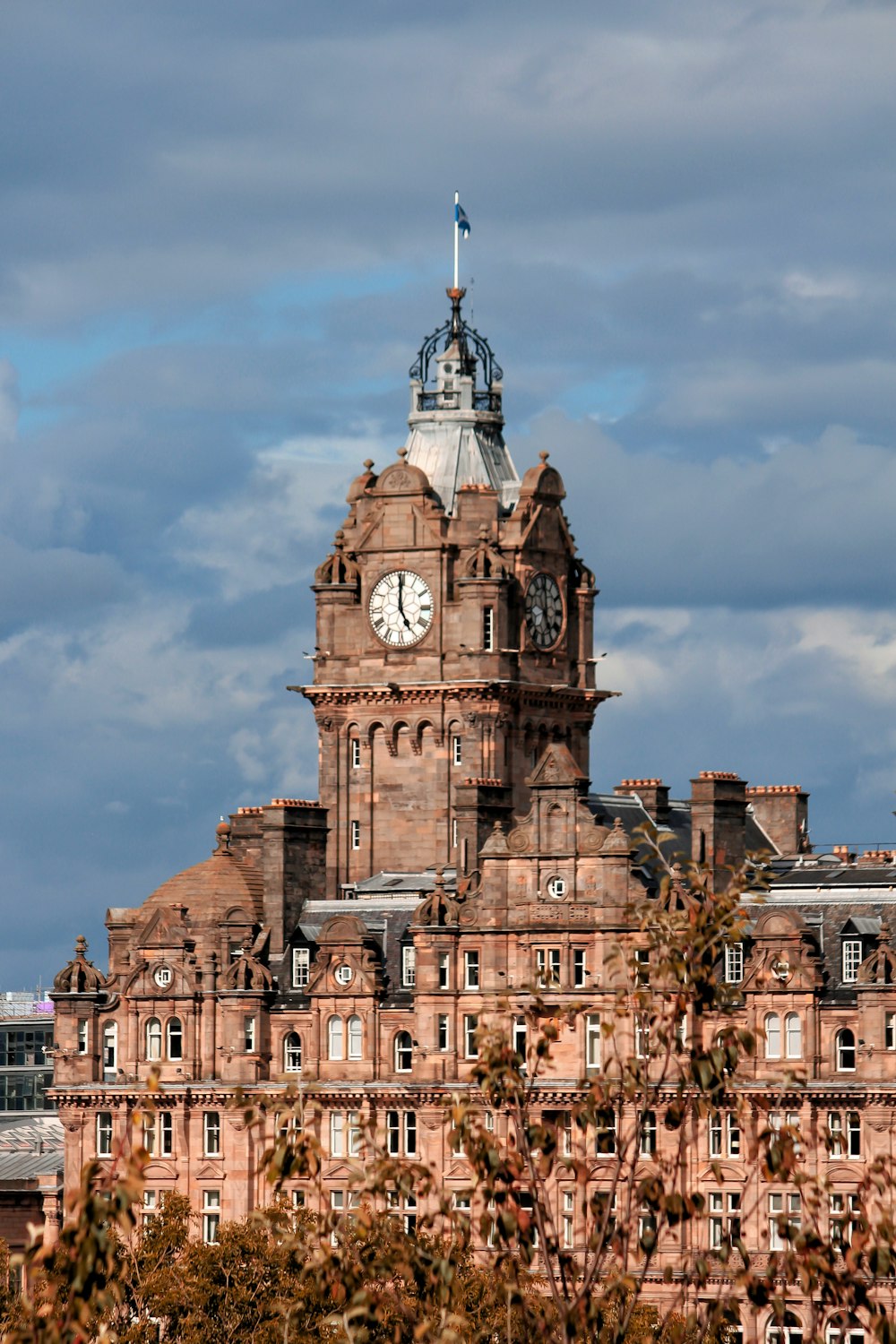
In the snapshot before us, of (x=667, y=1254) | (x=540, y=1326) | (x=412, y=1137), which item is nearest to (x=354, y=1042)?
(x=412, y=1137)

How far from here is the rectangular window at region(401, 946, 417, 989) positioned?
176625 mm

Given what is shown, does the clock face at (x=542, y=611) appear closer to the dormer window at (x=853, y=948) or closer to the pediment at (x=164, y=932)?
the pediment at (x=164, y=932)

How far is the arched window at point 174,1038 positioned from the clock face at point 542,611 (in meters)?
31.1

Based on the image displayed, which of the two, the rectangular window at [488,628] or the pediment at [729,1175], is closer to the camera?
the pediment at [729,1175]

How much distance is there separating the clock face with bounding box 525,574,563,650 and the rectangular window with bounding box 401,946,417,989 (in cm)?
2697

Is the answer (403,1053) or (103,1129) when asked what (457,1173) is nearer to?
(403,1053)

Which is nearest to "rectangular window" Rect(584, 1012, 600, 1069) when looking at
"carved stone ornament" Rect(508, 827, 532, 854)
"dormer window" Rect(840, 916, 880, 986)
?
"carved stone ornament" Rect(508, 827, 532, 854)

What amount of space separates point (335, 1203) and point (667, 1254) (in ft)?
59.4

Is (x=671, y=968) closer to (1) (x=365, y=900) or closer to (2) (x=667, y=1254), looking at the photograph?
(2) (x=667, y=1254)

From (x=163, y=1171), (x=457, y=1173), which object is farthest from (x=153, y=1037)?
(x=457, y=1173)

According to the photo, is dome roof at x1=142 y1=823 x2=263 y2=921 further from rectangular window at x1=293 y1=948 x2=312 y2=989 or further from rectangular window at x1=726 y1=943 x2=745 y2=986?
rectangular window at x1=726 y1=943 x2=745 y2=986

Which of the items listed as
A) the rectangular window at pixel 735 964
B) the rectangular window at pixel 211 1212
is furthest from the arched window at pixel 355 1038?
the rectangular window at pixel 735 964

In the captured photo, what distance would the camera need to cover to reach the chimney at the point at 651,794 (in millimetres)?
188500

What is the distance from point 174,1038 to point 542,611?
1324 inches
